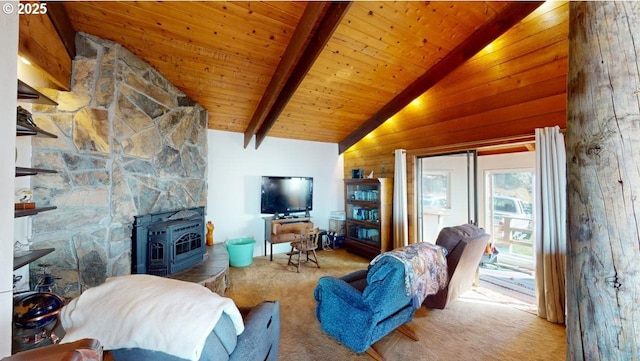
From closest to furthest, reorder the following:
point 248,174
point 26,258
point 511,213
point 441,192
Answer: point 26,258 → point 441,192 → point 248,174 → point 511,213

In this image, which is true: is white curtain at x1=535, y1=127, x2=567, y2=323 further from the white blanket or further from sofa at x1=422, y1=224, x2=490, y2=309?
the white blanket

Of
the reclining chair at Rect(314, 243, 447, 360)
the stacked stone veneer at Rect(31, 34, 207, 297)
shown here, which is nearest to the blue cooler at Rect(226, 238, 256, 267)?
the stacked stone veneer at Rect(31, 34, 207, 297)

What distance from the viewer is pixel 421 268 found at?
193 centimetres

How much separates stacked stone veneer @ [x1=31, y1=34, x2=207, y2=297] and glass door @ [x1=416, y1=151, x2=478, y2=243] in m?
4.03

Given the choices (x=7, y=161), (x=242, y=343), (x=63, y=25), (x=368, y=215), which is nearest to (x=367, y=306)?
(x=242, y=343)

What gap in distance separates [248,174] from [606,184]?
4.57 m

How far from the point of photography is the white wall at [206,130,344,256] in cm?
437

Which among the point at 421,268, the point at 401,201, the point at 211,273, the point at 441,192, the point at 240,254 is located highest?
the point at 441,192

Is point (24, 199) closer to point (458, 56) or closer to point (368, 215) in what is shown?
point (368, 215)

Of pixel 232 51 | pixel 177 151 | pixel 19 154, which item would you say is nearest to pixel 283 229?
pixel 177 151

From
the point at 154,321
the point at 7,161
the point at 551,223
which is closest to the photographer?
the point at 154,321

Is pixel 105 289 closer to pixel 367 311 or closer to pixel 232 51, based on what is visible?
pixel 367 311

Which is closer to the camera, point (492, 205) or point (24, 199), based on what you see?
point (24, 199)

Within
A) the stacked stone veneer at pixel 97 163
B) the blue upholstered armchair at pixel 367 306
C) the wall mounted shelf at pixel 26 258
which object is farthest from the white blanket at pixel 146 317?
the stacked stone veneer at pixel 97 163
